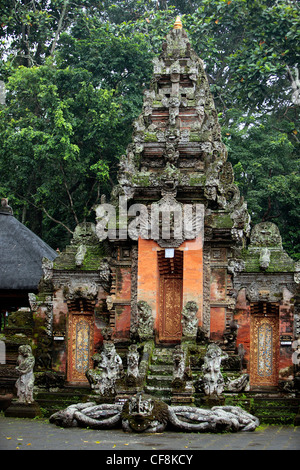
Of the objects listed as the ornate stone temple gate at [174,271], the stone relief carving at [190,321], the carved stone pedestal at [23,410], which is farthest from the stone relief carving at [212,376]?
the carved stone pedestal at [23,410]

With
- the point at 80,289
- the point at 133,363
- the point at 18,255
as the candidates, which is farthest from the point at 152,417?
the point at 18,255

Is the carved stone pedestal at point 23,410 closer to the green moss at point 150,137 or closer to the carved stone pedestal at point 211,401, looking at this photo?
the carved stone pedestal at point 211,401

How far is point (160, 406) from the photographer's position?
13.2 meters

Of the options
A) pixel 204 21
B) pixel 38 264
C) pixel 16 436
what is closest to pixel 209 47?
pixel 204 21

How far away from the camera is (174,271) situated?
17859 millimetres

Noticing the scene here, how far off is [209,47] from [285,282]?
1555 centimetres

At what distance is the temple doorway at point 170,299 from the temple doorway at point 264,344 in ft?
6.17

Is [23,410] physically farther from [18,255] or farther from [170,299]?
[18,255]

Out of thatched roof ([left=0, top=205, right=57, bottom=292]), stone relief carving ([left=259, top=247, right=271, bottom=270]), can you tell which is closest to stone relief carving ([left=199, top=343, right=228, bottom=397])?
stone relief carving ([left=259, top=247, right=271, bottom=270])

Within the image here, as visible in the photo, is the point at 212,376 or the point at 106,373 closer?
the point at 212,376

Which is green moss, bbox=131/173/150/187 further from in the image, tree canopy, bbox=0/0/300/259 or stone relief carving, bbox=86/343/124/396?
tree canopy, bbox=0/0/300/259

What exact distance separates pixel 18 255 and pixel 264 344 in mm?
8691

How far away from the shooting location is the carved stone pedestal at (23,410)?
604 inches

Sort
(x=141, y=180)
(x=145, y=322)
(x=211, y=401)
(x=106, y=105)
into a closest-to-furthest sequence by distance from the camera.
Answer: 1. (x=211, y=401)
2. (x=145, y=322)
3. (x=141, y=180)
4. (x=106, y=105)
